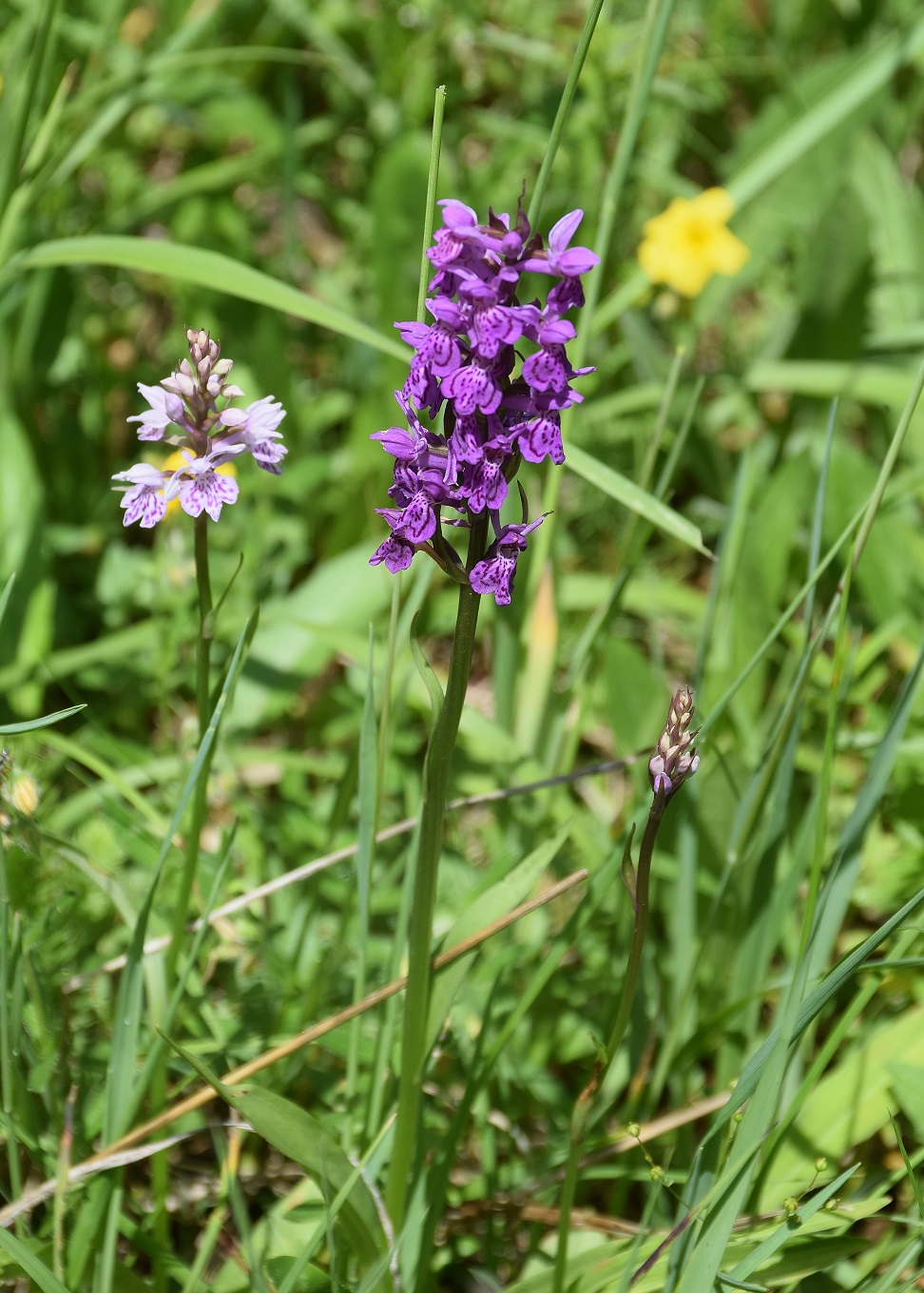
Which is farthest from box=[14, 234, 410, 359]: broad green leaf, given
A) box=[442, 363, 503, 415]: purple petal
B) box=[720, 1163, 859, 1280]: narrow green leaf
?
box=[720, 1163, 859, 1280]: narrow green leaf

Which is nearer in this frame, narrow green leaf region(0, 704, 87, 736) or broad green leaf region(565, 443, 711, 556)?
narrow green leaf region(0, 704, 87, 736)

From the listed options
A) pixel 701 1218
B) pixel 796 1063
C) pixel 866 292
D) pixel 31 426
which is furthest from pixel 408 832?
pixel 866 292

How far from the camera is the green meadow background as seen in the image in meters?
1.78

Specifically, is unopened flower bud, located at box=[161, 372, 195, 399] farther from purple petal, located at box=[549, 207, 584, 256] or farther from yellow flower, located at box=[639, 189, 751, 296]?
yellow flower, located at box=[639, 189, 751, 296]

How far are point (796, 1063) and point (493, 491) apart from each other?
1.39 meters

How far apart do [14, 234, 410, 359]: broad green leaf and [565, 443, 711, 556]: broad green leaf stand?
0.37 metres

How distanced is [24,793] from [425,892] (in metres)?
0.78

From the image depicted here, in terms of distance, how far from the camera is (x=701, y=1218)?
1.58 m

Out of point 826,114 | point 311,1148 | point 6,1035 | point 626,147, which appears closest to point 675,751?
point 311,1148

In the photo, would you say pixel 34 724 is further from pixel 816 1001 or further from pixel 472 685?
pixel 472 685

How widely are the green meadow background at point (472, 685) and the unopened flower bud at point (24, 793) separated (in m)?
0.02

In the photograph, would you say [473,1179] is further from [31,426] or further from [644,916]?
[31,426]

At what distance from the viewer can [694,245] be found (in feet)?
11.5

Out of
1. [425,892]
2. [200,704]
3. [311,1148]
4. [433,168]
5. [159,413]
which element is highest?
[433,168]
